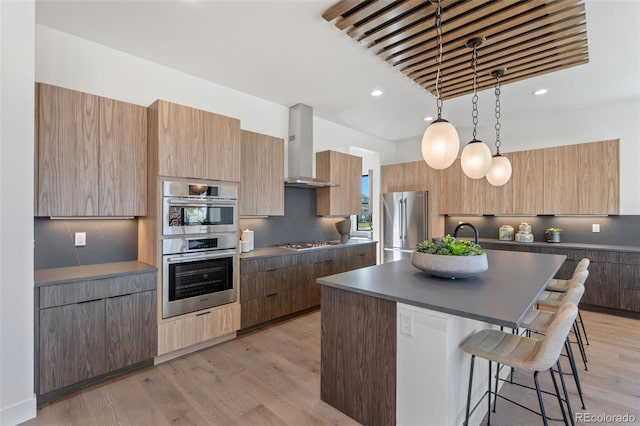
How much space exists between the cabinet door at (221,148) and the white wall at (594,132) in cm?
452

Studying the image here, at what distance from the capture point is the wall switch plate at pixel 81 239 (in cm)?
264

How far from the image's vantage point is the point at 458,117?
4.98m

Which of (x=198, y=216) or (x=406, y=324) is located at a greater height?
(x=198, y=216)

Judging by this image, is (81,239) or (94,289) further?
(81,239)

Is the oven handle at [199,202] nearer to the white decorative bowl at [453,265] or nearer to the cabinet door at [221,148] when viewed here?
the cabinet door at [221,148]

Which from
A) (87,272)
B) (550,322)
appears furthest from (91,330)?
(550,322)

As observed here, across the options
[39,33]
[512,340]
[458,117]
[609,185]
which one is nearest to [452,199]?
[458,117]

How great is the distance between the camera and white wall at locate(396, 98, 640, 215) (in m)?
4.12

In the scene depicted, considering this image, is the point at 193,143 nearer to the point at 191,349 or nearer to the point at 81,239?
the point at 81,239

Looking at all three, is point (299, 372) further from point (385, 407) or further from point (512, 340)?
point (512, 340)

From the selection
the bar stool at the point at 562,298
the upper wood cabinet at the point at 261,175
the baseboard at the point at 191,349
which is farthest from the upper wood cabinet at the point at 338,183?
the bar stool at the point at 562,298

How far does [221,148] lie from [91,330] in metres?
1.90

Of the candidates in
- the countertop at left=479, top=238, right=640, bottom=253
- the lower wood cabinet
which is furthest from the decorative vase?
the lower wood cabinet

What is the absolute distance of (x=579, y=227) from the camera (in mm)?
4484
